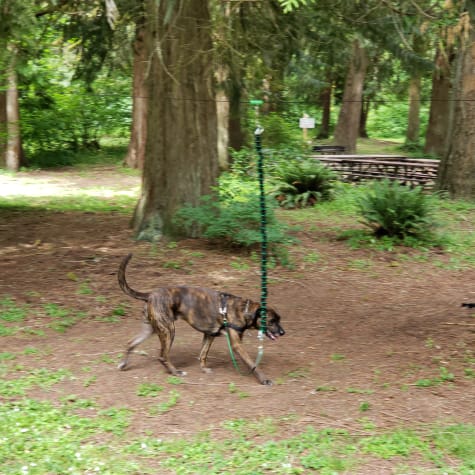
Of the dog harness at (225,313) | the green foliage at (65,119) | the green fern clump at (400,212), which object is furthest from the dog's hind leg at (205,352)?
the green foliage at (65,119)

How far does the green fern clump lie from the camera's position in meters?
11.3

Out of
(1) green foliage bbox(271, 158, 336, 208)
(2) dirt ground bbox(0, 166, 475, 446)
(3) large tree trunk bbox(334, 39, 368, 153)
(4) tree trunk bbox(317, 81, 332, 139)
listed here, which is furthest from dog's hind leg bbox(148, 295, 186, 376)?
(4) tree trunk bbox(317, 81, 332, 139)

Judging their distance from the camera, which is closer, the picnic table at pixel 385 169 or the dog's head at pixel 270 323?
the dog's head at pixel 270 323

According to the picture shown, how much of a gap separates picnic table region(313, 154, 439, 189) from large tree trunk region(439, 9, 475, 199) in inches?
101

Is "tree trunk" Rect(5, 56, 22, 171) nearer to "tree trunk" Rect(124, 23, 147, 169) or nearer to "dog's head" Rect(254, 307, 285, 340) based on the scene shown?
"tree trunk" Rect(124, 23, 147, 169)

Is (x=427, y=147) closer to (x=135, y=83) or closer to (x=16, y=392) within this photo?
(x=135, y=83)

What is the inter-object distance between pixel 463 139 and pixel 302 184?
12.1ft

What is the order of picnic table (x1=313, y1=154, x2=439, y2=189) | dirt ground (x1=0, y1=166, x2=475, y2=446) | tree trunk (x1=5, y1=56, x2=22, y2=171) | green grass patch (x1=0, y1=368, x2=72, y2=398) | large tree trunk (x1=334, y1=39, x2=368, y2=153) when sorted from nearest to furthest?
dirt ground (x1=0, y1=166, x2=475, y2=446) < green grass patch (x1=0, y1=368, x2=72, y2=398) < picnic table (x1=313, y1=154, x2=439, y2=189) < tree trunk (x1=5, y1=56, x2=22, y2=171) < large tree trunk (x1=334, y1=39, x2=368, y2=153)

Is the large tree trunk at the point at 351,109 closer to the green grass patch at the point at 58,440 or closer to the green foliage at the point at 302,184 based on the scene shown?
the green foliage at the point at 302,184

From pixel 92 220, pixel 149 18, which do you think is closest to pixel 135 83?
pixel 92 220

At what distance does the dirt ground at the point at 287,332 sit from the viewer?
5684 mm

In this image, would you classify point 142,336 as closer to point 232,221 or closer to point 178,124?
A: point 232,221

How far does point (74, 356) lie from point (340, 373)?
2.67 meters

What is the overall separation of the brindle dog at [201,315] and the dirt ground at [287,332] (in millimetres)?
365
